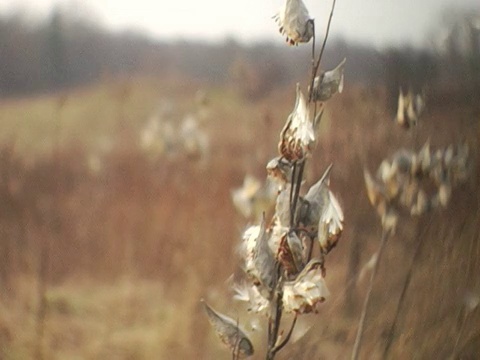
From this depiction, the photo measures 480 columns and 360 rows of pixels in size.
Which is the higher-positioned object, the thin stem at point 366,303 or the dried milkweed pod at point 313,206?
the dried milkweed pod at point 313,206

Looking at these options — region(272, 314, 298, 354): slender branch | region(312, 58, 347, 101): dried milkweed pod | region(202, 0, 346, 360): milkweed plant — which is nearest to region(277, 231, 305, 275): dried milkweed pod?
region(202, 0, 346, 360): milkweed plant

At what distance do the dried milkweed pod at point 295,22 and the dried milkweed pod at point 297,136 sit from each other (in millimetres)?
101

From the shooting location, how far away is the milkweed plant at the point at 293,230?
2.89ft

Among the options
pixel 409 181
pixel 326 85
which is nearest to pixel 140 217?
pixel 326 85

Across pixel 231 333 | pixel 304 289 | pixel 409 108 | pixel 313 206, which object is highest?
pixel 409 108

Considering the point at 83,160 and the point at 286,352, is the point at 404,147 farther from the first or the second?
the point at 83,160

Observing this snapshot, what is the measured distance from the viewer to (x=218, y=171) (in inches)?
A: 38.5

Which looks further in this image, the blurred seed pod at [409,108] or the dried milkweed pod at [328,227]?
the blurred seed pod at [409,108]

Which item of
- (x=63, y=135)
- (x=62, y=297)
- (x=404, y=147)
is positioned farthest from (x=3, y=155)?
(x=404, y=147)

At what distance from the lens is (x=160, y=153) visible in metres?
0.95

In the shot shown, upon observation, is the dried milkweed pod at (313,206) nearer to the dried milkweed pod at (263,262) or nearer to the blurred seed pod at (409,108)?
the dried milkweed pod at (263,262)

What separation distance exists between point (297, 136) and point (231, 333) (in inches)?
11.7

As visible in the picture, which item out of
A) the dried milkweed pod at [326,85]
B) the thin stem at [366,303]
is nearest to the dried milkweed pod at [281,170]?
the dried milkweed pod at [326,85]

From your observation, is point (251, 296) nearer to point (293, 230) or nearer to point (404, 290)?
point (293, 230)
